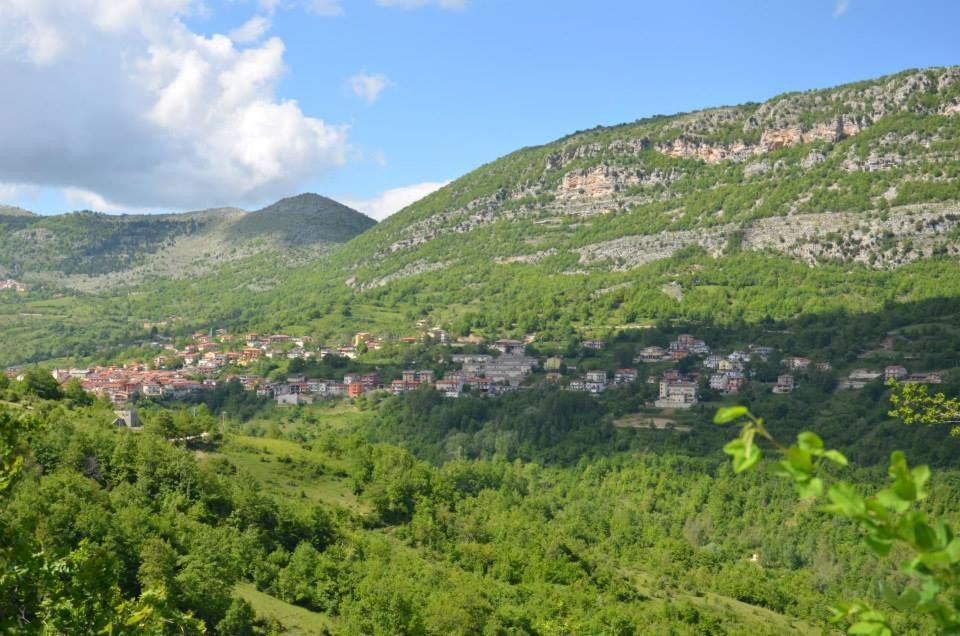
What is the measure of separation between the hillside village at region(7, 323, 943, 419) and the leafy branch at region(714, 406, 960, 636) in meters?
69.9

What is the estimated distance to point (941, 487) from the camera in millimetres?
46875

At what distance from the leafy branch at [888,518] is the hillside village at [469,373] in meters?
69.9

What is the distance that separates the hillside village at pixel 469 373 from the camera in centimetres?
7506

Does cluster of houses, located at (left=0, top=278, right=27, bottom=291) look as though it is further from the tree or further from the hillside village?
the tree

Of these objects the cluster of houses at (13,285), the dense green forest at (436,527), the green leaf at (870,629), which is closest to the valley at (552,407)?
the green leaf at (870,629)

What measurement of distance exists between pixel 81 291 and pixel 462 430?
12922 centimetres

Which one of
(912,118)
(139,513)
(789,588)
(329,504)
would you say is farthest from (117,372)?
(912,118)

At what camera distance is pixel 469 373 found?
3462 inches

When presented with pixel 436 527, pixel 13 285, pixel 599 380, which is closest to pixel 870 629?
pixel 436 527

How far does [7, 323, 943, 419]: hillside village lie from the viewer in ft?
246

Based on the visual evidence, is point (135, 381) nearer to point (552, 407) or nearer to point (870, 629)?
point (552, 407)

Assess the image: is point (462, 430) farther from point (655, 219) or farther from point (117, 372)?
point (655, 219)

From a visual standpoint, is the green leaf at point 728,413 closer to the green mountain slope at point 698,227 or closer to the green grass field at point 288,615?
the green grass field at point 288,615

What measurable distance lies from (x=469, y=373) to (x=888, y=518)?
85906 mm
